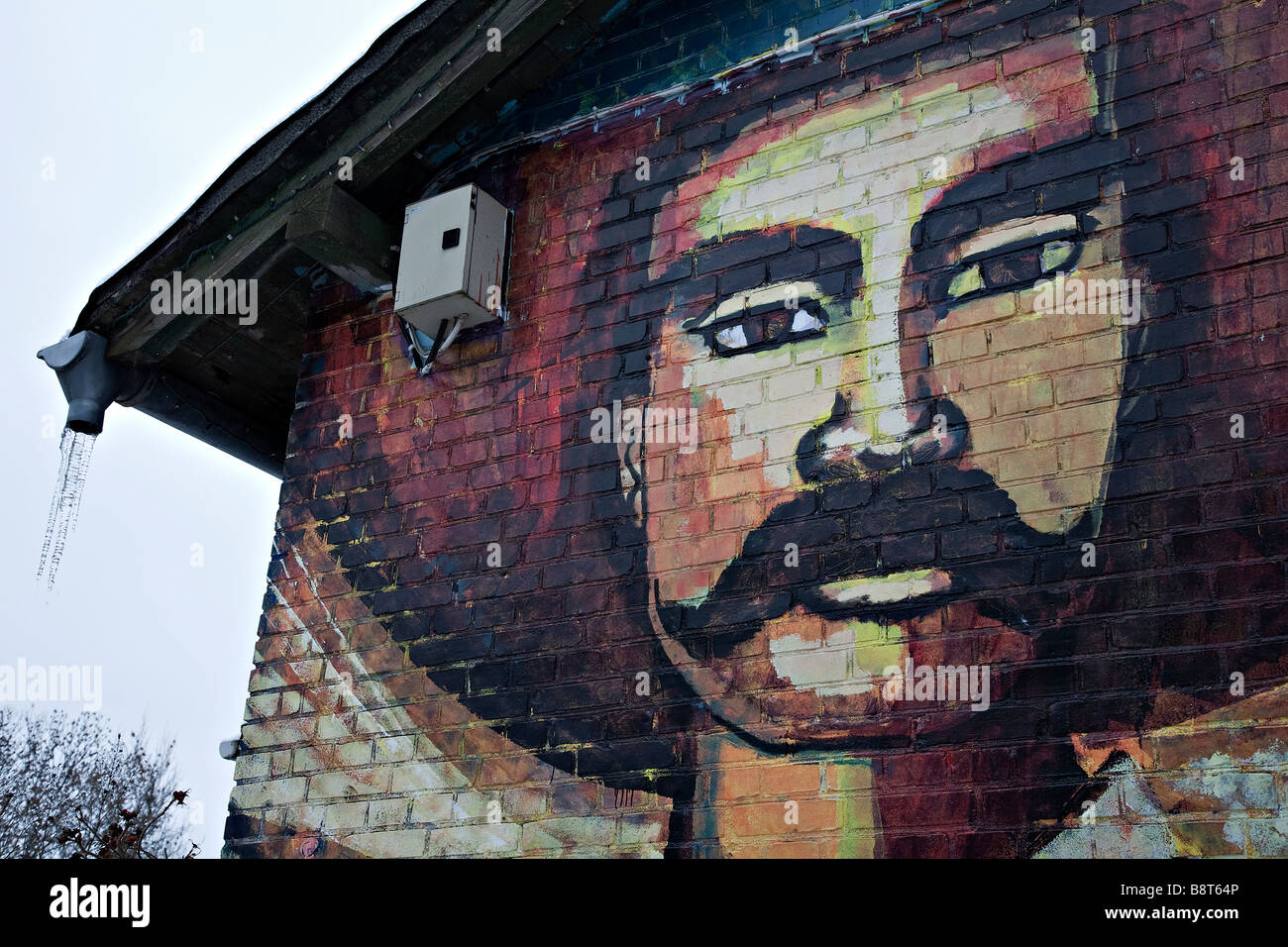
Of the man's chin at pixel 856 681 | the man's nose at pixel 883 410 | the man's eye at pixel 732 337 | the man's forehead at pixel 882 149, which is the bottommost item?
the man's chin at pixel 856 681

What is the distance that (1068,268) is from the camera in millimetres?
3924

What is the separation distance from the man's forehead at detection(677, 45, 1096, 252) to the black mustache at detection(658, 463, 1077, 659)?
37.9 inches

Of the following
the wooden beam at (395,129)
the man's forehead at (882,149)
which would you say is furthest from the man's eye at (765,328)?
the wooden beam at (395,129)

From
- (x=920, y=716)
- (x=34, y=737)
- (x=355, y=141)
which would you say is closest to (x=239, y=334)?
(x=355, y=141)

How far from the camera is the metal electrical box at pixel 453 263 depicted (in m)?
5.01

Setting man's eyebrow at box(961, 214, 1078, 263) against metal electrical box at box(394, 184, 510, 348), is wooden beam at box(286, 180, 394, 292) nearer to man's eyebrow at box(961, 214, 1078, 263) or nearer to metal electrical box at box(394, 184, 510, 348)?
metal electrical box at box(394, 184, 510, 348)

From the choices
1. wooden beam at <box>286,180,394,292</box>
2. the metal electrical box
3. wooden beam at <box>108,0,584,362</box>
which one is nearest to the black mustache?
the metal electrical box

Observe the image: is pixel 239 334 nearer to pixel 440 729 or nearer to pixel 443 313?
pixel 443 313

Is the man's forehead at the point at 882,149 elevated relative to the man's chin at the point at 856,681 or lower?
elevated

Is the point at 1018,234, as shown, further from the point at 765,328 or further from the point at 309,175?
the point at 309,175

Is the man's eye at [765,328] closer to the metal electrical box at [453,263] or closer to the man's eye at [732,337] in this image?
the man's eye at [732,337]

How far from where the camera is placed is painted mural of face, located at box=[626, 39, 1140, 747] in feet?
12.3

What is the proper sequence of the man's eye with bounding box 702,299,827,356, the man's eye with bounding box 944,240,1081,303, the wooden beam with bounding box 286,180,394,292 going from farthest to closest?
1. the wooden beam with bounding box 286,180,394,292
2. the man's eye with bounding box 702,299,827,356
3. the man's eye with bounding box 944,240,1081,303
